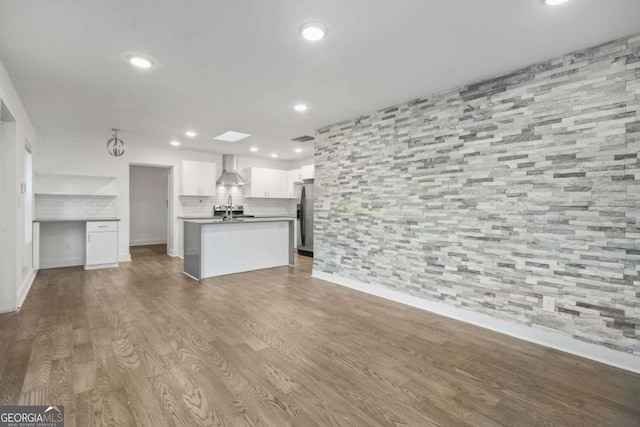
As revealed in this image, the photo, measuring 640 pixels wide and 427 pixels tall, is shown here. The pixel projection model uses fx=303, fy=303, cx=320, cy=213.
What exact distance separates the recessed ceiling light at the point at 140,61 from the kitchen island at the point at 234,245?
2.55m

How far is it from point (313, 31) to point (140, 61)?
166cm

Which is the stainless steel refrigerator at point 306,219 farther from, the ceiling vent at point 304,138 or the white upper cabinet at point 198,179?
the white upper cabinet at point 198,179

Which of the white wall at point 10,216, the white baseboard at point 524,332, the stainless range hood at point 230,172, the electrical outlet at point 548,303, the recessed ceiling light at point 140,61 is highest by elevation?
the recessed ceiling light at point 140,61

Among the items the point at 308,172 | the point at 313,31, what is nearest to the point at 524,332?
the point at 313,31

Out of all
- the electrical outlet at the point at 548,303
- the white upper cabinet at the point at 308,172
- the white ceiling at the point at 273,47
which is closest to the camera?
the white ceiling at the point at 273,47

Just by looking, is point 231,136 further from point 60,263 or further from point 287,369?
point 287,369

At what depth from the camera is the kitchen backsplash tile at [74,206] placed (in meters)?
5.68

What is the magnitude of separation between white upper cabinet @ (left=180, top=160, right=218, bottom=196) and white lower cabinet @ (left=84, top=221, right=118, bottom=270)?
165 centimetres

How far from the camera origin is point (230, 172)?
752 centimetres

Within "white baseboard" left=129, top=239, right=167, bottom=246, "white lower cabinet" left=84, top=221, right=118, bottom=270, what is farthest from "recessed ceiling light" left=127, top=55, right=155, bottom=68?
"white baseboard" left=129, top=239, right=167, bottom=246

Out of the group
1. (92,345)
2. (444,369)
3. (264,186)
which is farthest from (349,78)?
(264,186)

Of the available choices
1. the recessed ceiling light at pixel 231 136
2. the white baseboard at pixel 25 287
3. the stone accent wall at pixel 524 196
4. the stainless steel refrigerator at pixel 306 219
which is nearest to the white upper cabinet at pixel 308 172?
the stainless steel refrigerator at pixel 306 219

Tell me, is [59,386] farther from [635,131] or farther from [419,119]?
[635,131]

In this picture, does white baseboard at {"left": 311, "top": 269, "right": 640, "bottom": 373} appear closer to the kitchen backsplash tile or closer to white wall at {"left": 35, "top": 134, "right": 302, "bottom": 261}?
white wall at {"left": 35, "top": 134, "right": 302, "bottom": 261}
